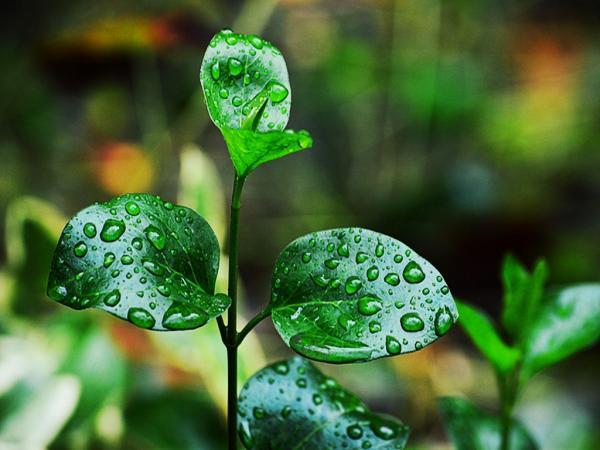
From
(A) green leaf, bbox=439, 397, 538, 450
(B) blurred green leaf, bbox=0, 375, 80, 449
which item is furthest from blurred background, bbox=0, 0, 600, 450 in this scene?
(A) green leaf, bbox=439, 397, 538, 450

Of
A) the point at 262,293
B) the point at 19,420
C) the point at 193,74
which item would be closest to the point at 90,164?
the point at 193,74

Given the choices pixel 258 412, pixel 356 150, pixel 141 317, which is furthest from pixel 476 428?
pixel 356 150

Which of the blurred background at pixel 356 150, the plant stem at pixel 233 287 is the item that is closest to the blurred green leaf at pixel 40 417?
the blurred background at pixel 356 150

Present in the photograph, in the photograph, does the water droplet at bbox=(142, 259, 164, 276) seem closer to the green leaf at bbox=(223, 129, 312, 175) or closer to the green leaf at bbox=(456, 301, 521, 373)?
the green leaf at bbox=(223, 129, 312, 175)

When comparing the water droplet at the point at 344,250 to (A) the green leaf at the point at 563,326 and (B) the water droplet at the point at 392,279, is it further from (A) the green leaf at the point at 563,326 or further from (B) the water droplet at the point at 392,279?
(A) the green leaf at the point at 563,326

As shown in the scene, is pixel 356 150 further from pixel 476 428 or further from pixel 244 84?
pixel 244 84

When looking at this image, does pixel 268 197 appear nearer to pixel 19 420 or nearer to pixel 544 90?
pixel 544 90
